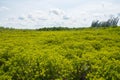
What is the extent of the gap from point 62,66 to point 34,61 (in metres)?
1.30

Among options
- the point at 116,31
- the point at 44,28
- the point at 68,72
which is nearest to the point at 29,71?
the point at 68,72

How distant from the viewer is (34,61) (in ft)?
40.4

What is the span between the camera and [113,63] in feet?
38.4

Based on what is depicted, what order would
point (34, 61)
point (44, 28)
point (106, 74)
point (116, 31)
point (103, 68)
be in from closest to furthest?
point (106, 74)
point (103, 68)
point (34, 61)
point (116, 31)
point (44, 28)

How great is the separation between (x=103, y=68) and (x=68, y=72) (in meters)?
1.41

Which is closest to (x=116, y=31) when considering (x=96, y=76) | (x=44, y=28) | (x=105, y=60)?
(x=105, y=60)

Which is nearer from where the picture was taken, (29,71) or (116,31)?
(29,71)

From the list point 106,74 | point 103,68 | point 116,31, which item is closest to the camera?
point 106,74

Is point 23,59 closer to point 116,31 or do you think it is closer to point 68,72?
point 68,72

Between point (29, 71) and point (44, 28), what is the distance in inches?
1434

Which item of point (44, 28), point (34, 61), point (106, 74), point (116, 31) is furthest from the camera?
point (44, 28)

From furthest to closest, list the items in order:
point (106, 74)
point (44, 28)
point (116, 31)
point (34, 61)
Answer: point (44, 28) < point (116, 31) < point (34, 61) < point (106, 74)

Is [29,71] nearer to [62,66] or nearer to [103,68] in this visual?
[62,66]

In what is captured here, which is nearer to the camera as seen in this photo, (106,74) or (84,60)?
(106,74)
